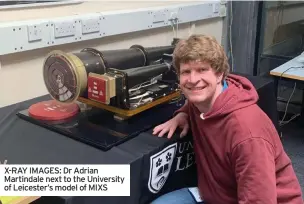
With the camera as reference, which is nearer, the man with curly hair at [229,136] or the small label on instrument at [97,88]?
the man with curly hair at [229,136]

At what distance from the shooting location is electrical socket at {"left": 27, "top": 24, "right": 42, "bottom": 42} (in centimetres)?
177

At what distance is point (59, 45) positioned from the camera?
201cm

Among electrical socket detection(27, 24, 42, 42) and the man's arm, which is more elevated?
electrical socket detection(27, 24, 42, 42)

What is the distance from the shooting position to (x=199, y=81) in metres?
1.19

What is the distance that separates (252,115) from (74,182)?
0.59m

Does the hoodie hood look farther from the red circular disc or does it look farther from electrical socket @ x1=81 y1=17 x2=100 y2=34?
electrical socket @ x1=81 y1=17 x2=100 y2=34

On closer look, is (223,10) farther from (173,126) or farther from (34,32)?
(173,126)

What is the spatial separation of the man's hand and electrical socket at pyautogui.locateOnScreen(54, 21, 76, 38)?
83 centimetres

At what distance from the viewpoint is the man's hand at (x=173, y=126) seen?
1.39 meters

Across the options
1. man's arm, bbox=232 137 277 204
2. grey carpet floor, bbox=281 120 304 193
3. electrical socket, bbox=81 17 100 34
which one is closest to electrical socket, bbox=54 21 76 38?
electrical socket, bbox=81 17 100 34

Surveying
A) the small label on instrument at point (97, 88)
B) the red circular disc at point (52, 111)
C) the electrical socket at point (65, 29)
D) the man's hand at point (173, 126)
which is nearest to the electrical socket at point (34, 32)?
the electrical socket at point (65, 29)

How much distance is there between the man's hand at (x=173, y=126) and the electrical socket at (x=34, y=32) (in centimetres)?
82

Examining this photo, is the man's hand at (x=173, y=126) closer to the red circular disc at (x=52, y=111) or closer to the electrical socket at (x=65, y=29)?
the red circular disc at (x=52, y=111)

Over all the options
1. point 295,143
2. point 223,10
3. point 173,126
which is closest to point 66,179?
point 173,126
